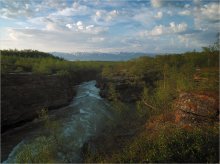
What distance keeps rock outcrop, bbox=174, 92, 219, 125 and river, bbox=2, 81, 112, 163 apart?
8.07 m

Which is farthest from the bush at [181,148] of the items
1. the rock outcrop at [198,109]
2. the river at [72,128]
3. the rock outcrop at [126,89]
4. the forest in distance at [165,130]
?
the rock outcrop at [126,89]

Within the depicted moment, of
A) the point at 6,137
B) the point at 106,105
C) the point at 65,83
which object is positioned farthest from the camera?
the point at 65,83

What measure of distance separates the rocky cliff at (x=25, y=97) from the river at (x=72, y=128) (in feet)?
3.17

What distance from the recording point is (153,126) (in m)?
23.2

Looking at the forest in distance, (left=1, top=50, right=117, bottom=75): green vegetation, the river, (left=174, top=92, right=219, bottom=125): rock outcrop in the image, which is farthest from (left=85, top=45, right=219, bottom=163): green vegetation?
(left=1, top=50, right=117, bottom=75): green vegetation

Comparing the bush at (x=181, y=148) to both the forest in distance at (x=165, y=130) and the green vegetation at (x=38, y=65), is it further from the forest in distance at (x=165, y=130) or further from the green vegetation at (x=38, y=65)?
the green vegetation at (x=38, y=65)

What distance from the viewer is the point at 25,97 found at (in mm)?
28641

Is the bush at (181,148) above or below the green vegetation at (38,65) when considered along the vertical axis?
below

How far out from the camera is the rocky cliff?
26.1 metres

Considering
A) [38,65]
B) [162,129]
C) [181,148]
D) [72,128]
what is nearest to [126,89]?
[38,65]

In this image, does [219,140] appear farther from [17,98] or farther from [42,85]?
[42,85]

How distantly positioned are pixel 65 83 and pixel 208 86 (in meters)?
22.9

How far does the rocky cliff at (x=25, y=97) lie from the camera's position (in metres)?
26.1

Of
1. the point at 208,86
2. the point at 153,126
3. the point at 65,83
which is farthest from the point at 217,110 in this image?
the point at 65,83
